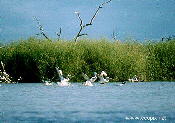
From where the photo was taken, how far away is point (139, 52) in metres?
35.1

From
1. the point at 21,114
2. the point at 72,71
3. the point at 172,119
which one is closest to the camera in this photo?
the point at 172,119

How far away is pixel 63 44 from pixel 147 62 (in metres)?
6.98

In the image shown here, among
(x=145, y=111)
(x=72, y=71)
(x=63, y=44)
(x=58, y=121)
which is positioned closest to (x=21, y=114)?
(x=58, y=121)

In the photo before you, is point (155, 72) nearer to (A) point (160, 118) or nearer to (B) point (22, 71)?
(B) point (22, 71)

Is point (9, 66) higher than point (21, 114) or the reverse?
the reverse

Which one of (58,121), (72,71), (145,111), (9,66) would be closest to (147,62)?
(72,71)

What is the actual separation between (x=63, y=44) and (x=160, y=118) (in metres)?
25.9

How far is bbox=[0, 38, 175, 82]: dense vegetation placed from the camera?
112ft

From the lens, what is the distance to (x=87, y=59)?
35156mm

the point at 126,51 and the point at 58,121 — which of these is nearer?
the point at 58,121

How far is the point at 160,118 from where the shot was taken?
10625mm

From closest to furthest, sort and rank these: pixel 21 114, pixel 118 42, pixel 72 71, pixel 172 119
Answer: pixel 172 119 < pixel 21 114 < pixel 72 71 < pixel 118 42

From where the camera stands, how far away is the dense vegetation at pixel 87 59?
34.2 meters

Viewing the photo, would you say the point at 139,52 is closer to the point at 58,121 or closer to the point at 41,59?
the point at 41,59
